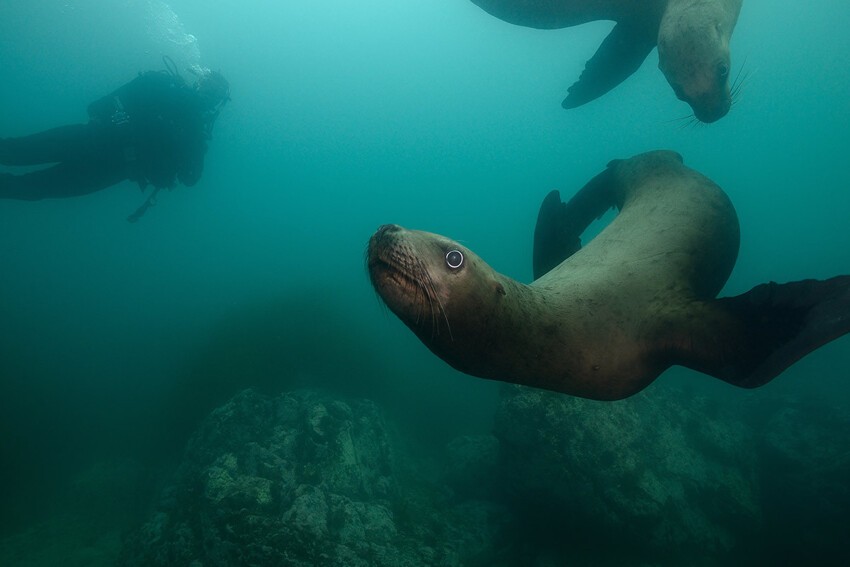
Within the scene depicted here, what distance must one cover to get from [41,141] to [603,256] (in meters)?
10.6

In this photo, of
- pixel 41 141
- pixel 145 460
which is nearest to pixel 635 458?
pixel 41 141

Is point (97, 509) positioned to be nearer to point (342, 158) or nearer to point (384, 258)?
point (384, 258)

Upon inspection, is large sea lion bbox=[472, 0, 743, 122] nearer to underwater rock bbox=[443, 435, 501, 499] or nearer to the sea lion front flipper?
the sea lion front flipper

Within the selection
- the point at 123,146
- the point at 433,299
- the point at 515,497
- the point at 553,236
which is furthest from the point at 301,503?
the point at 123,146

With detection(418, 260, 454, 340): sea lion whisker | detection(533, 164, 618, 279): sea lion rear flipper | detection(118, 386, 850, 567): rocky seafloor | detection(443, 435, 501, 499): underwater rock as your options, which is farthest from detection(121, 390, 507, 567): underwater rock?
detection(418, 260, 454, 340): sea lion whisker

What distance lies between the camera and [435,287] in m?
1.90

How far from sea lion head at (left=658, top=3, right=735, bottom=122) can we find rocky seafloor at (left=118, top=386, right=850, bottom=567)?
15.0 ft

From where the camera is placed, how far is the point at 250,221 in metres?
89.8

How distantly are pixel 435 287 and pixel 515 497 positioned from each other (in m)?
6.85

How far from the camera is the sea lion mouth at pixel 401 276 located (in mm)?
→ 1825

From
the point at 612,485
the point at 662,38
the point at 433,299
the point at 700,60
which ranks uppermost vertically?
the point at 662,38

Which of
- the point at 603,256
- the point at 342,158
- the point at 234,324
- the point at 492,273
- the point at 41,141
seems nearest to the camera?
the point at 492,273

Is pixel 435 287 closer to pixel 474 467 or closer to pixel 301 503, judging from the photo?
pixel 301 503

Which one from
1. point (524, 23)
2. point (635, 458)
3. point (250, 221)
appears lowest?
point (635, 458)
